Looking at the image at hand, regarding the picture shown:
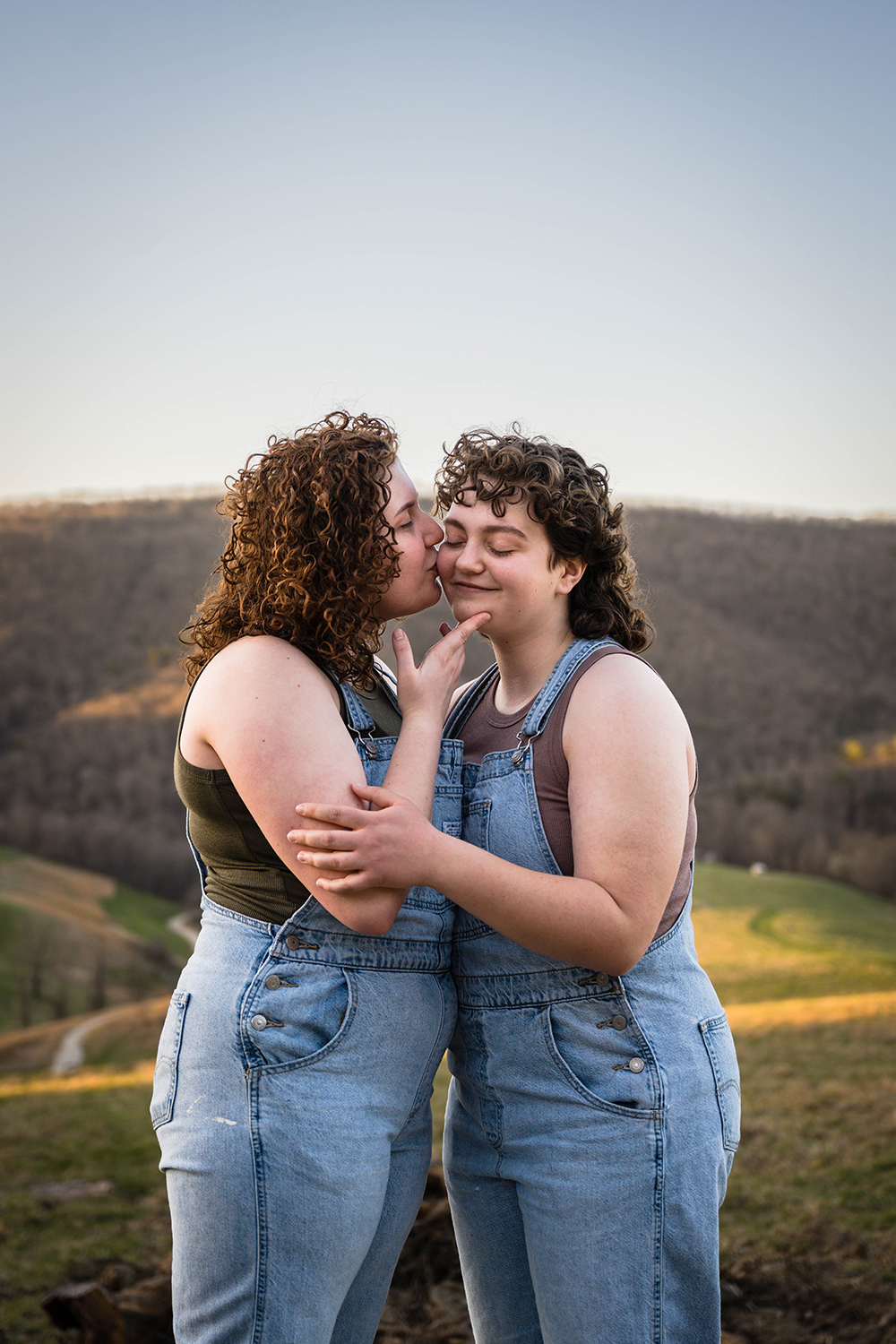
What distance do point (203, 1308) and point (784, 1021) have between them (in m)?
9.07

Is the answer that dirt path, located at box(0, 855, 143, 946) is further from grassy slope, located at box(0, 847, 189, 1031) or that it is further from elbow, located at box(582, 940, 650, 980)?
elbow, located at box(582, 940, 650, 980)

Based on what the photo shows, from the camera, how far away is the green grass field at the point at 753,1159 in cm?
470

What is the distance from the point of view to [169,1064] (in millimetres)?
1976

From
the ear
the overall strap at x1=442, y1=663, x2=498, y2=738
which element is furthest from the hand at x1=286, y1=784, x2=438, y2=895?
the ear

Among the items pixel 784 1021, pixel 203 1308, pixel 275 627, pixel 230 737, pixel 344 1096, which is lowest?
pixel 784 1021

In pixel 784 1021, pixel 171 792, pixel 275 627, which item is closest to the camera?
pixel 275 627

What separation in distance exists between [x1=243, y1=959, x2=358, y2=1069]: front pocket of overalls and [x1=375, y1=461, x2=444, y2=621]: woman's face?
33.6 inches

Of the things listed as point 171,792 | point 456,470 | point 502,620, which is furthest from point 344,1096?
point 171,792

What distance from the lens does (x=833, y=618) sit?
61906 millimetres

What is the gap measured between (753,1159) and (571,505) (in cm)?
534

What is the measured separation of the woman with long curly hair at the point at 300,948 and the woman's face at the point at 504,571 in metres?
0.16

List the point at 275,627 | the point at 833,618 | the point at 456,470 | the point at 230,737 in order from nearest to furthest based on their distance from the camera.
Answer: the point at 230,737 → the point at 275,627 → the point at 456,470 → the point at 833,618

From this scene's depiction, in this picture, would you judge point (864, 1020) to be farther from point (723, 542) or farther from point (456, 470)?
point (723, 542)

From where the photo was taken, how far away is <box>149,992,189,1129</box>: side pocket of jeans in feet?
6.42
